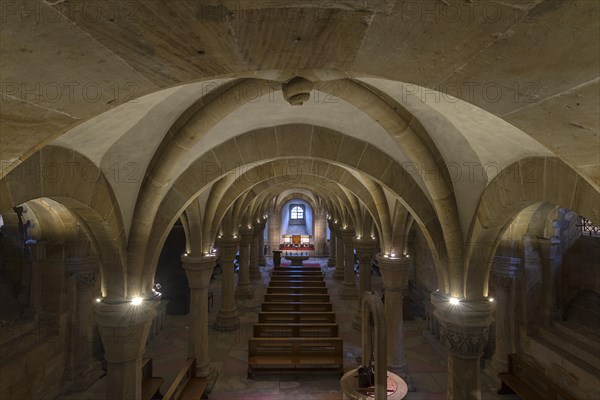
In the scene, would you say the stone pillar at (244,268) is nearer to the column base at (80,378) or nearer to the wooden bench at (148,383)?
the column base at (80,378)

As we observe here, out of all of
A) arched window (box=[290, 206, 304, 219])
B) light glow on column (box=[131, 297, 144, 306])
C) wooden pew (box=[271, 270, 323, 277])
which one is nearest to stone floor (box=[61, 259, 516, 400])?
light glow on column (box=[131, 297, 144, 306])

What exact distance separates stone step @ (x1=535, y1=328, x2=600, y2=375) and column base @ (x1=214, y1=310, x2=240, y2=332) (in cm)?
858

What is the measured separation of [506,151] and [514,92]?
2.81 meters

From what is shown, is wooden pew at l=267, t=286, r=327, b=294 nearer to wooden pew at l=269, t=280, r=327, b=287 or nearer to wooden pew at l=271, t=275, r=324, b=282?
wooden pew at l=269, t=280, r=327, b=287

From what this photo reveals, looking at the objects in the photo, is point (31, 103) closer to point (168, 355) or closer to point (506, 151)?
point (506, 151)

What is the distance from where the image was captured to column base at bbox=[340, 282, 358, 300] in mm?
16438

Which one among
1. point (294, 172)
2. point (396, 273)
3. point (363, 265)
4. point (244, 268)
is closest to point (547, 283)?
point (396, 273)

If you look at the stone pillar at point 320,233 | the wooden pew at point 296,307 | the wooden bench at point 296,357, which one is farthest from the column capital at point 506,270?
the stone pillar at point 320,233

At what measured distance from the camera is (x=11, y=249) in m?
8.58

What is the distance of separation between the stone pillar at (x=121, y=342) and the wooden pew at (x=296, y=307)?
7.17m

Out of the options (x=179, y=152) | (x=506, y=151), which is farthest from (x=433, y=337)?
(x=179, y=152)

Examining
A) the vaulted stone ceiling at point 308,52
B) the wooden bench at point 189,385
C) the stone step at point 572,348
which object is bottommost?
the wooden bench at point 189,385

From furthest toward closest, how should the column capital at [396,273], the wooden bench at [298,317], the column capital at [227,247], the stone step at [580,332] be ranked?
the column capital at [227,247], the wooden bench at [298,317], the column capital at [396,273], the stone step at [580,332]

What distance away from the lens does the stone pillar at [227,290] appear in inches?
500
